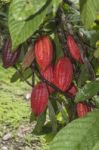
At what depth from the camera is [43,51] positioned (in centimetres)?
91

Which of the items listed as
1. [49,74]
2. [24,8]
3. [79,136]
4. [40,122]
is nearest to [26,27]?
[24,8]

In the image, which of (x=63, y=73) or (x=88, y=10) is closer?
(x=88, y=10)

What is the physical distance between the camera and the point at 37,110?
1040 mm

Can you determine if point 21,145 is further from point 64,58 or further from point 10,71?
point 64,58

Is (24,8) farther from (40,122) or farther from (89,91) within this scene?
(40,122)

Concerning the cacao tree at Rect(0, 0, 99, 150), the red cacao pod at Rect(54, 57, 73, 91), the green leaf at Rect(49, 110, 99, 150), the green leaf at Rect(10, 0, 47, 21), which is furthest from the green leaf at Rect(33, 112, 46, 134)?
the green leaf at Rect(10, 0, 47, 21)

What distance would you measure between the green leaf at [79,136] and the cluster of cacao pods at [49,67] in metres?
0.23

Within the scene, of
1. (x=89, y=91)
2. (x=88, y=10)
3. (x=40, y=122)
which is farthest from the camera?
(x=40, y=122)

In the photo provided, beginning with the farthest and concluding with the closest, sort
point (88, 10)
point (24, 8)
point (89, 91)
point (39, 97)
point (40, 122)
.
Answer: point (40, 122)
point (39, 97)
point (89, 91)
point (88, 10)
point (24, 8)

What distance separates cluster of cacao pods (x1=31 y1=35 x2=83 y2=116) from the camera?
91 centimetres

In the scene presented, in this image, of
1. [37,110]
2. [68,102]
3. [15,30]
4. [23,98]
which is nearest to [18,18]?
[15,30]

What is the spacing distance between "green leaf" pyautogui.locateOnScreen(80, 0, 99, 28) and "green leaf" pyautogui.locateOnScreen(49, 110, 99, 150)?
0.17 meters

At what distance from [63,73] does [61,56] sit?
14 centimetres

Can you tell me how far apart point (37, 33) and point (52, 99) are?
1.04 ft
